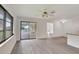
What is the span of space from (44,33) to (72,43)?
175 inches

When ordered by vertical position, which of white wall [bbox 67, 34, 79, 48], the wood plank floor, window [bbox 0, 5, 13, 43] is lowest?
the wood plank floor

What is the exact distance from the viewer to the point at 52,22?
1125cm

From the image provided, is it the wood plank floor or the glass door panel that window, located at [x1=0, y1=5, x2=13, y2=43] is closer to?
the wood plank floor

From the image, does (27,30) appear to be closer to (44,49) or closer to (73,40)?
(44,49)

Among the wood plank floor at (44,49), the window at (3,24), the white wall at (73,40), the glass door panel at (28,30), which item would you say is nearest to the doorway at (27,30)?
the glass door panel at (28,30)

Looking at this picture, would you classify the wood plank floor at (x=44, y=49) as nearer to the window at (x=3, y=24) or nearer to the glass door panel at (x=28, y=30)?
the window at (x=3, y=24)

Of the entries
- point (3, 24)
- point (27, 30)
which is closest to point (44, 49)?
point (3, 24)

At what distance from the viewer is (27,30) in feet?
31.3

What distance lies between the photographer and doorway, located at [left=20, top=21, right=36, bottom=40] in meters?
9.25

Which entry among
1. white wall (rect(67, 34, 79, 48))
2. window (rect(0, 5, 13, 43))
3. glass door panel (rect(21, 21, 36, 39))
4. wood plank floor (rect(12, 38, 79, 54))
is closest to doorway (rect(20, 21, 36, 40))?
glass door panel (rect(21, 21, 36, 39))

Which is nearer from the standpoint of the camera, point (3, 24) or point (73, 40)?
point (3, 24)

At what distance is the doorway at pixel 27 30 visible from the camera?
30.3 ft
